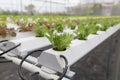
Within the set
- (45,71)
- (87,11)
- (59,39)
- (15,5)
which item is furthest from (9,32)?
(87,11)

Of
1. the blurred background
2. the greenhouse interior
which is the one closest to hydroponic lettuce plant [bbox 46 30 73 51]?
the greenhouse interior

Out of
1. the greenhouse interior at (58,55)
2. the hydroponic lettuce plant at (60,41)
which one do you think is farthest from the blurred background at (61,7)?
the hydroponic lettuce plant at (60,41)

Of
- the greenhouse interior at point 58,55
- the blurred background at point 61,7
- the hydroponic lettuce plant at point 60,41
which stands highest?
the blurred background at point 61,7

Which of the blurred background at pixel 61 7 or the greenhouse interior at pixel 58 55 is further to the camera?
the blurred background at pixel 61 7

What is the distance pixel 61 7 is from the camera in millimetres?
12414

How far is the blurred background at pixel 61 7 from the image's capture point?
29.2 ft

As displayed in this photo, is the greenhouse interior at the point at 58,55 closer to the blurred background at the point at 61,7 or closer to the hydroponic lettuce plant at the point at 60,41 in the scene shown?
the hydroponic lettuce plant at the point at 60,41

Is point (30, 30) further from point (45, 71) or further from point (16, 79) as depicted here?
point (45, 71)

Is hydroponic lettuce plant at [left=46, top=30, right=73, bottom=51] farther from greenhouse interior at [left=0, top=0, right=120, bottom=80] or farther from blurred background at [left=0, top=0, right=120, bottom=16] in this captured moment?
blurred background at [left=0, top=0, right=120, bottom=16]

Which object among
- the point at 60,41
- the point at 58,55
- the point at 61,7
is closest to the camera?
the point at 58,55

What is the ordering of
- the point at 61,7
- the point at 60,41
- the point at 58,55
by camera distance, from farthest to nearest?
the point at 61,7 < the point at 60,41 < the point at 58,55

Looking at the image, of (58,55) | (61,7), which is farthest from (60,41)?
(61,7)

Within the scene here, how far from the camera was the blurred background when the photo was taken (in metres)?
8.89

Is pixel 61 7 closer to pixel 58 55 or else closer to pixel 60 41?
pixel 60 41
